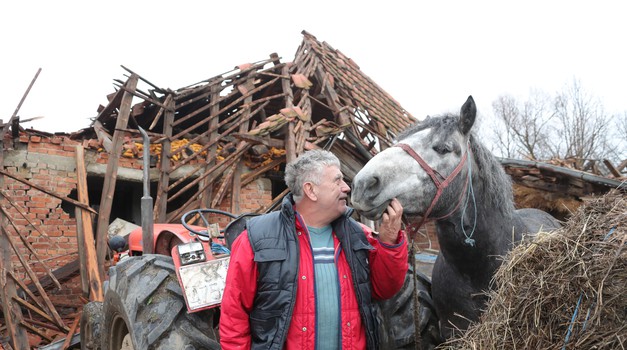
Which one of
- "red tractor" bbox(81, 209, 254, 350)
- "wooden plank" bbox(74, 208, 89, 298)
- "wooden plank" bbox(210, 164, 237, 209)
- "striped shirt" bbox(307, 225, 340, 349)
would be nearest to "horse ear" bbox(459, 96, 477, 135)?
"striped shirt" bbox(307, 225, 340, 349)

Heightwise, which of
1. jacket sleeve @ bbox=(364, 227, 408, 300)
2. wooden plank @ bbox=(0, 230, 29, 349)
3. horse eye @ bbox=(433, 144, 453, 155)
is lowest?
wooden plank @ bbox=(0, 230, 29, 349)

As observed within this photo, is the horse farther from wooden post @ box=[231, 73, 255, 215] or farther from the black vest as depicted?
wooden post @ box=[231, 73, 255, 215]

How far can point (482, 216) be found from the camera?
10.9 feet

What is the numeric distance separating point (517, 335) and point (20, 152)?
914cm

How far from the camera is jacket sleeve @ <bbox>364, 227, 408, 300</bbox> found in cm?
283

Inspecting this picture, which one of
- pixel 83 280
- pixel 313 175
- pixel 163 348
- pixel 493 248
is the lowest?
pixel 83 280

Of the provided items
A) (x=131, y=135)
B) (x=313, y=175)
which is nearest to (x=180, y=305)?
(x=313, y=175)

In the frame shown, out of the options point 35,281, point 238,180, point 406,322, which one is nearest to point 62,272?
point 35,281

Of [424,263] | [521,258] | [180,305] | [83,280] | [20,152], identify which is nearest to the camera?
[521,258]

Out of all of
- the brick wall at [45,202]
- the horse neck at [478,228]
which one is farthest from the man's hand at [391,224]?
the brick wall at [45,202]

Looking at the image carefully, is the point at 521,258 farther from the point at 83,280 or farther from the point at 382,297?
the point at 83,280

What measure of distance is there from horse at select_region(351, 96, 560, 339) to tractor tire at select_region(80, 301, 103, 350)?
3982 mm

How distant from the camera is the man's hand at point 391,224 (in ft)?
9.15

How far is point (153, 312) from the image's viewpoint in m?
3.41
